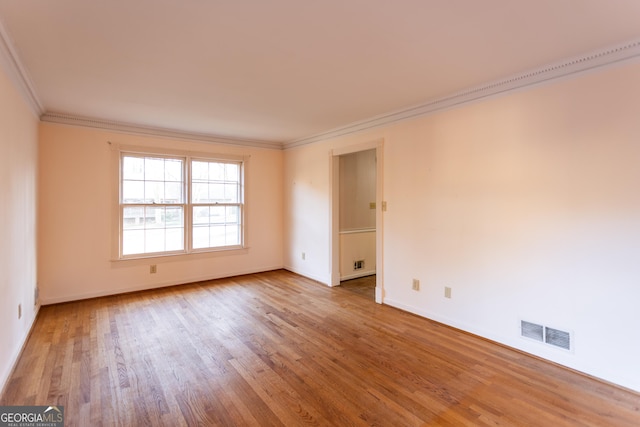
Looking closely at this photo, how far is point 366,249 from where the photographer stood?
17.7ft

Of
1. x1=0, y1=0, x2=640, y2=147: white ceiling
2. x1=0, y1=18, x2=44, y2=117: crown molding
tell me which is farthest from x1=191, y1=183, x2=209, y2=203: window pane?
x1=0, y1=18, x2=44, y2=117: crown molding

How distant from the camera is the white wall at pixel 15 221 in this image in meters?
2.22

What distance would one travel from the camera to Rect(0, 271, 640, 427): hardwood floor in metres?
1.92

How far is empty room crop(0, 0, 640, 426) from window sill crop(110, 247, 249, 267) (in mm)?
83

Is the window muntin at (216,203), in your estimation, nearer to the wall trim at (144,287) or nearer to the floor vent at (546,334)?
the wall trim at (144,287)

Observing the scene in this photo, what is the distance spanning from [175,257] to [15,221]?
2352 mm

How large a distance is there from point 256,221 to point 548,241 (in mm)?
4301

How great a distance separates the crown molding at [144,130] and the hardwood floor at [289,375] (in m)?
2.35

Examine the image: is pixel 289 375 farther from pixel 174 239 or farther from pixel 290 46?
pixel 174 239

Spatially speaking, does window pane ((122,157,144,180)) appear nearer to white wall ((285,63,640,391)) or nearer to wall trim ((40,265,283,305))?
wall trim ((40,265,283,305))

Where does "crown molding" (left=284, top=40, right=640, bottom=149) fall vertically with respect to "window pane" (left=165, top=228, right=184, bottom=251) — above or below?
above

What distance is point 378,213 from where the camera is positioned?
399 centimetres

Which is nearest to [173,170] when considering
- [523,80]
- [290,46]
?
[290,46]

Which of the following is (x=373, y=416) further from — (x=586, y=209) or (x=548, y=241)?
(x=586, y=209)
